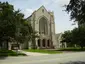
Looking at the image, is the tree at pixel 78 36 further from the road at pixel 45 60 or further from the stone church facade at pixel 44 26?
the road at pixel 45 60

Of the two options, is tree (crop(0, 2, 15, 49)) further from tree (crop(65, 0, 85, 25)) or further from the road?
tree (crop(65, 0, 85, 25))

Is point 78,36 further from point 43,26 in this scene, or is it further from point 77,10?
point 77,10

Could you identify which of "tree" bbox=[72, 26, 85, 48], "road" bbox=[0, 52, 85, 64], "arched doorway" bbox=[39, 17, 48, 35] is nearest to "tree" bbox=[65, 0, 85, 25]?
"road" bbox=[0, 52, 85, 64]

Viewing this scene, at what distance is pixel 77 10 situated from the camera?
18016 mm

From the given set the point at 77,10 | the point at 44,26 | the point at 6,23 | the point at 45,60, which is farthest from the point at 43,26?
the point at 77,10

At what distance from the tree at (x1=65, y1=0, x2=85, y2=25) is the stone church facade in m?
56.3

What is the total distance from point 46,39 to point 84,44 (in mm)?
18888

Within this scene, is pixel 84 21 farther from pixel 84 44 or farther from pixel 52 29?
pixel 52 29

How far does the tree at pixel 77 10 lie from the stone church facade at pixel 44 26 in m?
56.3

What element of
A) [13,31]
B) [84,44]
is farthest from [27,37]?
[84,44]

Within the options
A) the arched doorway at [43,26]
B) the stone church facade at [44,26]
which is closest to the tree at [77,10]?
the stone church facade at [44,26]

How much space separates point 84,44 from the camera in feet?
205

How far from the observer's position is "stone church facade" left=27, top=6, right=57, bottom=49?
75.8 meters

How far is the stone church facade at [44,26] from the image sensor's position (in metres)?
75.8
